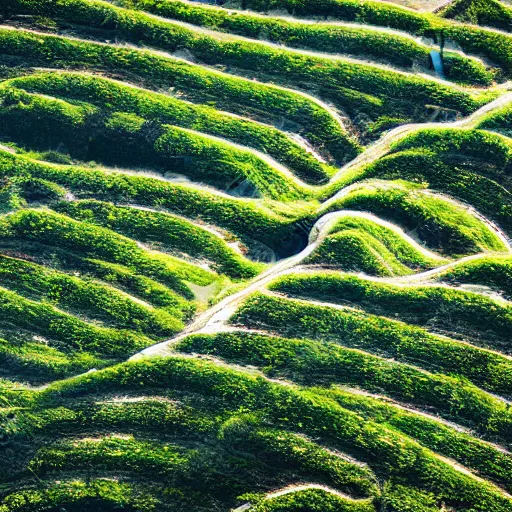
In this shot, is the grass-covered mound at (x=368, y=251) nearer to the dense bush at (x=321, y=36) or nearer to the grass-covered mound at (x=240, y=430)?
the grass-covered mound at (x=240, y=430)

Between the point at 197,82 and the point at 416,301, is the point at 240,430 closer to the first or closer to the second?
the point at 416,301

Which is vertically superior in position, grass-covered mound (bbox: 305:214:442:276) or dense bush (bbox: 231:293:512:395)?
grass-covered mound (bbox: 305:214:442:276)

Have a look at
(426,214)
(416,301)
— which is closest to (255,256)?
(416,301)

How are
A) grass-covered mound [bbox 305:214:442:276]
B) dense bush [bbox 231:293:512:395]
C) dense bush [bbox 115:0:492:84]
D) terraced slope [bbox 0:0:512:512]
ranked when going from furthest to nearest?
dense bush [bbox 115:0:492:84]
grass-covered mound [bbox 305:214:442:276]
dense bush [bbox 231:293:512:395]
terraced slope [bbox 0:0:512:512]

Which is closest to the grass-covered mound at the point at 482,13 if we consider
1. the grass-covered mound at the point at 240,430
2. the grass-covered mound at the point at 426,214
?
the grass-covered mound at the point at 426,214

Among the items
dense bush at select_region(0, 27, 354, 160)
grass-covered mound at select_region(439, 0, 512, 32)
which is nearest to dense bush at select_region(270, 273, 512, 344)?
dense bush at select_region(0, 27, 354, 160)

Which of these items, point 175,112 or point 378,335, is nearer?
point 378,335

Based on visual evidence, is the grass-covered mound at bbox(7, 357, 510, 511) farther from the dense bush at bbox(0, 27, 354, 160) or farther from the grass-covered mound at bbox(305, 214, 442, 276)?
the dense bush at bbox(0, 27, 354, 160)

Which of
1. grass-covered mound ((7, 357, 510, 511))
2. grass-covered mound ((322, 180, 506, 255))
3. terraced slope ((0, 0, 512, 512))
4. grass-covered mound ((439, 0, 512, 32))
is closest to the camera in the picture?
grass-covered mound ((7, 357, 510, 511))

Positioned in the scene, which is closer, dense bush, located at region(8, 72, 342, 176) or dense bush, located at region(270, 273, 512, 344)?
dense bush, located at region(270, 273, 512, 344)
